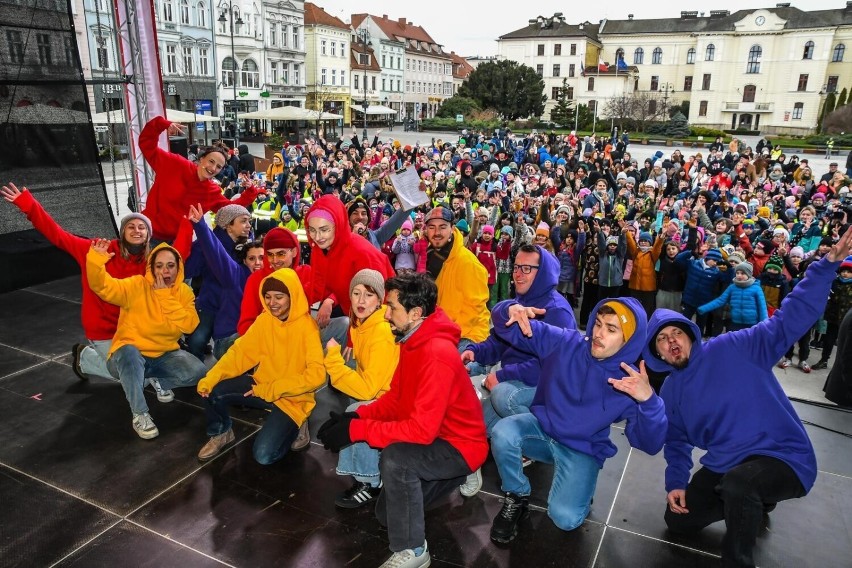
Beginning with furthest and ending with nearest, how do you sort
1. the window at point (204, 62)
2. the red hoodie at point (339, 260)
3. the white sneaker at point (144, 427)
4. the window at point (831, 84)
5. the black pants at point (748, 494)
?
the window at point (831, 84) → the window at point (204, 62) → the red hoodie at point (339, 260) → the white sneaker at point (144, 427) → the black pants at point (748, 494)

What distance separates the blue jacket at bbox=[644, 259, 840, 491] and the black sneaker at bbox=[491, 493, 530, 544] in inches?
41.4

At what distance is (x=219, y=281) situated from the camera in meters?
5.32

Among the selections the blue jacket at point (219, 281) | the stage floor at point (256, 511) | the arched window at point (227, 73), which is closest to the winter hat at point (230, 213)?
the blue jacket at point (219, 281)

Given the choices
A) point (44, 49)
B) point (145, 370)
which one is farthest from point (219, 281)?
point (44, 49)

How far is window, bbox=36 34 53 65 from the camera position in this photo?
22.3 feet

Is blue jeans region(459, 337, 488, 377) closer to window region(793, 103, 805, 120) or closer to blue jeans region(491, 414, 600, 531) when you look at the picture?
blue jeans region(491, 414, 600, 531)

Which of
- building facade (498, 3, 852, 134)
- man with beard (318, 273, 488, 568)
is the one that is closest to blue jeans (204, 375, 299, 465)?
man with beard (318, 273, 488, 568)

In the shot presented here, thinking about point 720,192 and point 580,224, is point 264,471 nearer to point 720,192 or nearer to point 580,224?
point 580,224

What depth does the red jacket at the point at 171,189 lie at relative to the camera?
609 centimetres

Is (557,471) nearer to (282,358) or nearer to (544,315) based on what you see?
(544,315)

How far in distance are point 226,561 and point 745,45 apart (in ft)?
241

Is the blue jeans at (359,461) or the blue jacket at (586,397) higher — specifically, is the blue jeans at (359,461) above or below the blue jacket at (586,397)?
below

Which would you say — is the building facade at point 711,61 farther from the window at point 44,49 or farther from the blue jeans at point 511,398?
the blue jeans at point 511,398

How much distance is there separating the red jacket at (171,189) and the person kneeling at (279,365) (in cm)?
247
